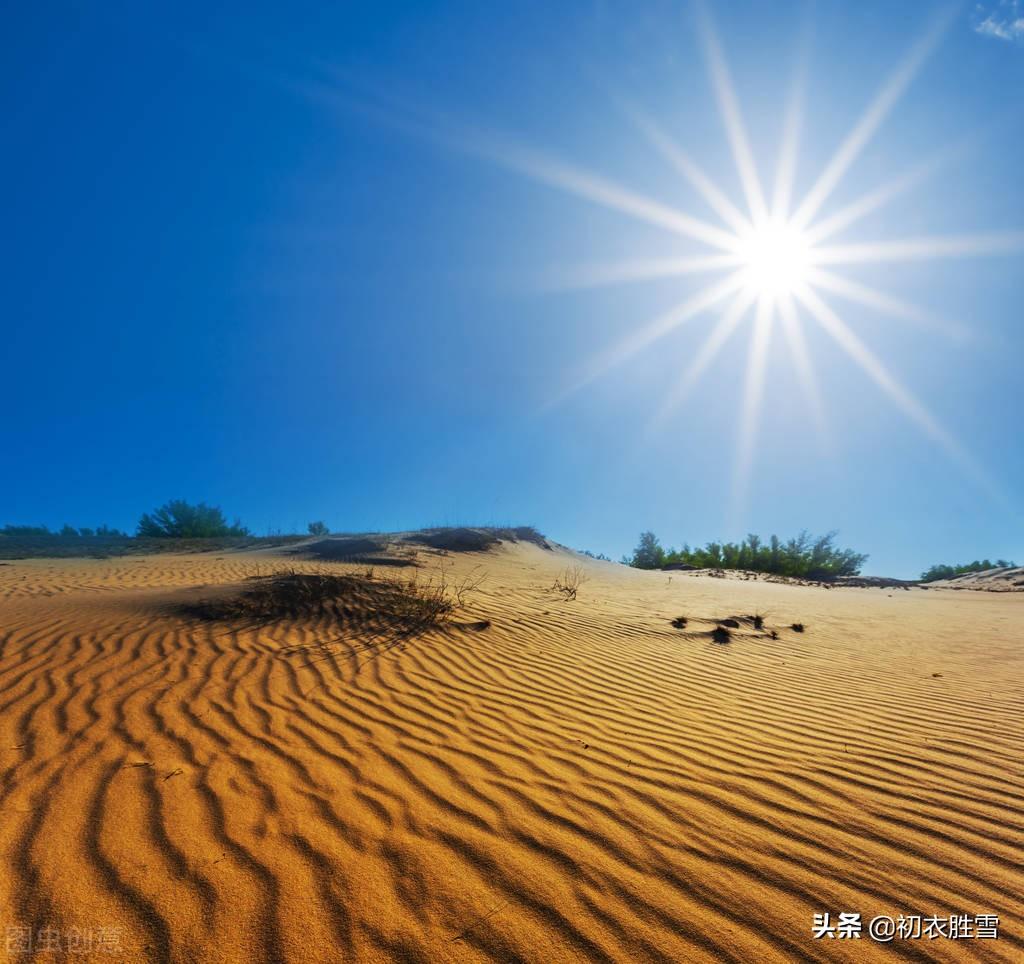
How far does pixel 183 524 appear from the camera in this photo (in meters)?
22.9

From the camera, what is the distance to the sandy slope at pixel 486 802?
1626 mm

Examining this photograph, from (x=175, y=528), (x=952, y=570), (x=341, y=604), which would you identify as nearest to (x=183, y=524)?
(x=175, y=528)

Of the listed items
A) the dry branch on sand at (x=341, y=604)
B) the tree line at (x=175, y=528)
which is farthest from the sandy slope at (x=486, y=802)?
the tree line at (x=175, y=528)

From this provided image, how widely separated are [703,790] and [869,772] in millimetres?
1101

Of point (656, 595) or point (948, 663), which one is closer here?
point (948, 663)

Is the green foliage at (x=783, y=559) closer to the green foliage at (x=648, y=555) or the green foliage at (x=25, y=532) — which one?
the green foliage at (x=648, y=555)

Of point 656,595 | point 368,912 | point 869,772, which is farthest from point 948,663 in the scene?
point 368,912

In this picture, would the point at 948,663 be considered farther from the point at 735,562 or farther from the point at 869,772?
the point at 735,562

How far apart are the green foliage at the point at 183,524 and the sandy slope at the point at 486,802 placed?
20833 mm

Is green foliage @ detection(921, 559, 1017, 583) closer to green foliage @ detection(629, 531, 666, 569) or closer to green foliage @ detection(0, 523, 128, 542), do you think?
green foliage @ detection(629, 531, 666, 569)

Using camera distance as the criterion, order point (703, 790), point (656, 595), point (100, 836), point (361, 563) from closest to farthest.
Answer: point (100, 836) → point (703, 790) → point (656, 595) → point (361, 563)

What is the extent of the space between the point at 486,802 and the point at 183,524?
86.6 ft

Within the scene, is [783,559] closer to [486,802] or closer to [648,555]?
[648,555]

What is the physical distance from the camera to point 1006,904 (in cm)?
175
